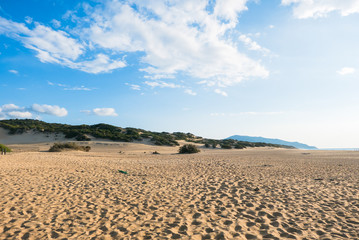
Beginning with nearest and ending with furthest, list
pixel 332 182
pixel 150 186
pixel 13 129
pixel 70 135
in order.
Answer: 1. pixel 150 186
2. pixel 332 182
3. pixel 70 135
4. pixel 13 129

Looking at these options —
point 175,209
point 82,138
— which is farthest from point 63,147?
point 175,209

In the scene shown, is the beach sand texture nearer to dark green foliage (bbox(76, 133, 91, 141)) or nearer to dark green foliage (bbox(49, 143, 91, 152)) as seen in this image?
dark green foliage (bbox(49, 143, 91, 152))

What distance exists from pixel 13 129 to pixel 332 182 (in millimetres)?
53135

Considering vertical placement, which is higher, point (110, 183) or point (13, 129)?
point (13, 129)

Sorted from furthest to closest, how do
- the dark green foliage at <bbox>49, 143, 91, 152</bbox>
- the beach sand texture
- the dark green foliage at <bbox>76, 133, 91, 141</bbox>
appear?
the dark green foliage at <bbox>76, 133, 91, 141</bbox> → the dark green foliage at <bbox>49, 143, 91, 152</bbox> → the beach sand texture

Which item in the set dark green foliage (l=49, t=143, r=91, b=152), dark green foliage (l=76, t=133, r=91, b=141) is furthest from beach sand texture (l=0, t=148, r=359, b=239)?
dark green foliage (l=76, t=133, r=91, b=141)

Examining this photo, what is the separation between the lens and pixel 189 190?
30.2 feet

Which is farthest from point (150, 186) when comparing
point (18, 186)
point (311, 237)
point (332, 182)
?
point (332, 182)

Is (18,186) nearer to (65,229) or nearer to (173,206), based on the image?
(65,229)

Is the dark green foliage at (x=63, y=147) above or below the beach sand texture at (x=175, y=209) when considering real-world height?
above

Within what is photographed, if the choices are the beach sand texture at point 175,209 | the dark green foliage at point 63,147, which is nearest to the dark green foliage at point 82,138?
the dark green foliage at point 63,147

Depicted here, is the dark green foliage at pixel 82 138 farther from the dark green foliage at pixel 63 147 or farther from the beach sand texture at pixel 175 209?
the beach sand texture at pixel 175 209

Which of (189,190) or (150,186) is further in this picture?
(150,186)

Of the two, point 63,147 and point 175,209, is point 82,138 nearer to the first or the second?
point 63,147
